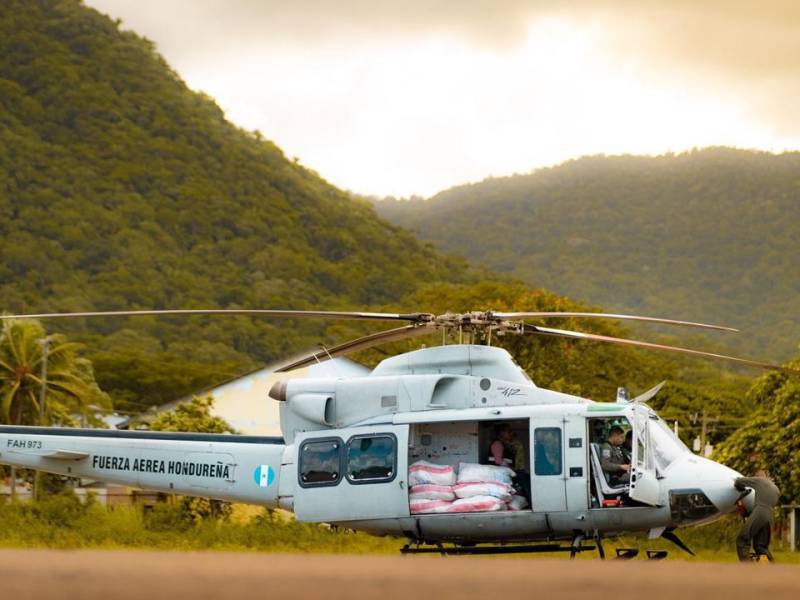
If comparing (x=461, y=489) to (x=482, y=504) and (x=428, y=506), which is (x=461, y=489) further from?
(x=428, y=506)

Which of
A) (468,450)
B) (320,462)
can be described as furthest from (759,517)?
(320,462)

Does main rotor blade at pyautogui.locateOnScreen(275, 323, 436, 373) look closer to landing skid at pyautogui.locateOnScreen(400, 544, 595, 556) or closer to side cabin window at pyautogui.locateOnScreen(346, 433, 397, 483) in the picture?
side cabin window at pyautogui.locateOnScreen(346, 433, 397, 483)

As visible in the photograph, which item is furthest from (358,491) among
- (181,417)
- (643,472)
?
(181,417)

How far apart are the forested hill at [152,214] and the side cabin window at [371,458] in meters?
84.8

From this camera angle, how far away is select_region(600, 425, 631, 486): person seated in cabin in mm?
14094

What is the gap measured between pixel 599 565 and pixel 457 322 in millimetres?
10014

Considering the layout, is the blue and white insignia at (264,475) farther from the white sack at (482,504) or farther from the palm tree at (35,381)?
the palm tree at (35,381)

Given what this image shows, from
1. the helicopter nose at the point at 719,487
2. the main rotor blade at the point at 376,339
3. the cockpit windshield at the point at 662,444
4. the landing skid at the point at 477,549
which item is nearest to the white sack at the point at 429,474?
the landing skid at the point at 477,549

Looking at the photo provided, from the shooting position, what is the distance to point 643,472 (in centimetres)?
1398

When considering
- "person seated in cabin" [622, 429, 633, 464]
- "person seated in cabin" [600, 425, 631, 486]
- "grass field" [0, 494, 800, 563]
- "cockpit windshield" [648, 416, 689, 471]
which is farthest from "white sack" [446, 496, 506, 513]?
"grass field" [0, 494, 800, 563]

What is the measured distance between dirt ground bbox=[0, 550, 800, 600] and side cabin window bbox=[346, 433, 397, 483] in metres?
9.44

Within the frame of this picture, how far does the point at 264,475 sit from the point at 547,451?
3.64 meters

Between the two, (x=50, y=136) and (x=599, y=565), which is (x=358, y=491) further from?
(x=50, y=136)

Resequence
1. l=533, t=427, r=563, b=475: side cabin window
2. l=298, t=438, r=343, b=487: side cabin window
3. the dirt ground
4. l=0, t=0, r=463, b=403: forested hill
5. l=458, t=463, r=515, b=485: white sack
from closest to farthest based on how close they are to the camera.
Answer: the dirt ground → l=533, t=427, r=563, b=475: side cabin window → l=458, t=463, r=515, b=485: white sack → l=298, t=438, r=343, b=487: side cabin window → l=0, t=0, r=463, b=403: forested hill
